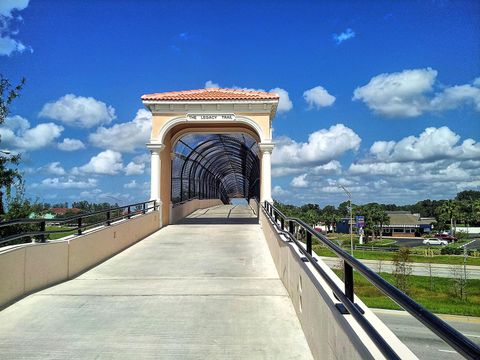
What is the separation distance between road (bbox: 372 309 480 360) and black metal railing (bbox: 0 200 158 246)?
32.9 ft

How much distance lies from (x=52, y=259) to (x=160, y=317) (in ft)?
10.6

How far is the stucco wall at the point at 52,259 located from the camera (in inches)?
253

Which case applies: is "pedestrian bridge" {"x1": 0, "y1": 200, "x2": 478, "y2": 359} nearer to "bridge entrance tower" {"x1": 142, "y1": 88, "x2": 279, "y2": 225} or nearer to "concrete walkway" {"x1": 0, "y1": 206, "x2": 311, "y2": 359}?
"concrete walkway" {"x1": 0, "y1": 206, "x2": 311, "y2": 359}

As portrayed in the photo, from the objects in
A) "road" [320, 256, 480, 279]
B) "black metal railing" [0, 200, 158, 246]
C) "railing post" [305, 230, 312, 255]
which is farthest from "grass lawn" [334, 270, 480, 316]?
"railing post" [305, 230, 312, 255]

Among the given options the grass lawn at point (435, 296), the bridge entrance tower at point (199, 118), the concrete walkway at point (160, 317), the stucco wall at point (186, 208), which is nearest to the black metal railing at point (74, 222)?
the concrete walkway at point (160, 317)

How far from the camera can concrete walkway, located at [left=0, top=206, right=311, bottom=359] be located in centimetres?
457

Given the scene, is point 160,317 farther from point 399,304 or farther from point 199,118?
point 199,118

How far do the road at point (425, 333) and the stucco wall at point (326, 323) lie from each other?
29.5 feet

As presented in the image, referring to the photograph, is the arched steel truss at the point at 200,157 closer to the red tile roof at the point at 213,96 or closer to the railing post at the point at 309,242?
the red tile roof at the point at 213,96

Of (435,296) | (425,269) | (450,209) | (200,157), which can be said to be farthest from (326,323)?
(450,209)

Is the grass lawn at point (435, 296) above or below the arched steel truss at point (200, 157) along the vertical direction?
below

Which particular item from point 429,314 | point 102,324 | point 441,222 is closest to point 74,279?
point 102,324

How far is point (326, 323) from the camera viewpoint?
3.69 metres

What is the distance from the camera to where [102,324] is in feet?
17.6
